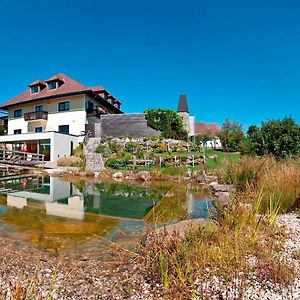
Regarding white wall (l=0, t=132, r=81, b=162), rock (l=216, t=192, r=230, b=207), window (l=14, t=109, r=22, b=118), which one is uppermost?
window (l=14, t=109, r=22, b=118)

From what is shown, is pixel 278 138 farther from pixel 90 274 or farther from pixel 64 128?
pixel 64 128

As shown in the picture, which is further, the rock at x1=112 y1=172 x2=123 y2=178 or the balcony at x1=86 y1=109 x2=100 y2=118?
the balcony at x1=86 y1=109 x2=100 y2=118

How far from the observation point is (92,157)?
23688 millimetres

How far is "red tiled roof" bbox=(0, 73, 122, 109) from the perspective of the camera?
29650 millimetres

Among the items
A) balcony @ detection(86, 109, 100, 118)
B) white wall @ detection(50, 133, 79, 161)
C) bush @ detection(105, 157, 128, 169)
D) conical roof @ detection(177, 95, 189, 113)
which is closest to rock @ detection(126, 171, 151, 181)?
bush @ detection(105, 157, 128, 169)

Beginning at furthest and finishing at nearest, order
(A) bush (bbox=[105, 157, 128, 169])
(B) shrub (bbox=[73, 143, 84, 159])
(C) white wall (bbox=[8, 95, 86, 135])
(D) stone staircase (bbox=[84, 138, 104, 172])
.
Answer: (C) white wall (bbox=[8, 95, 86, 135]) → (B) shrub (bbox=[73, 143, 84, 159]) → (D) stone staircase (bbox=[84, 138, 104, 172]) → (A) bush (bbox=[105, 157, 128, 169])

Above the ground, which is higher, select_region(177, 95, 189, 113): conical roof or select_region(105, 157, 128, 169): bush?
select_region(177, 95, 189, 113): conical roof

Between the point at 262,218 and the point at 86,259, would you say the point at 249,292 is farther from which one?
the point at 86,259

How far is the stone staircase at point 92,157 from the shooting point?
2142cm

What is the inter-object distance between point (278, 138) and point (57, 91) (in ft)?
83.9

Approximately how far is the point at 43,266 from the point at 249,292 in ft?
8.36

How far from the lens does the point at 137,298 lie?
252cm

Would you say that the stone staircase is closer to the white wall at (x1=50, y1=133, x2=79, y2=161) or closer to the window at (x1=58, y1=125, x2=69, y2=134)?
the white wall at (x1=50, y1=133, x2=79, y2=161)

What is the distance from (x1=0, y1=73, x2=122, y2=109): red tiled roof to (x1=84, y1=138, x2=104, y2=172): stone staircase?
5.92 m
